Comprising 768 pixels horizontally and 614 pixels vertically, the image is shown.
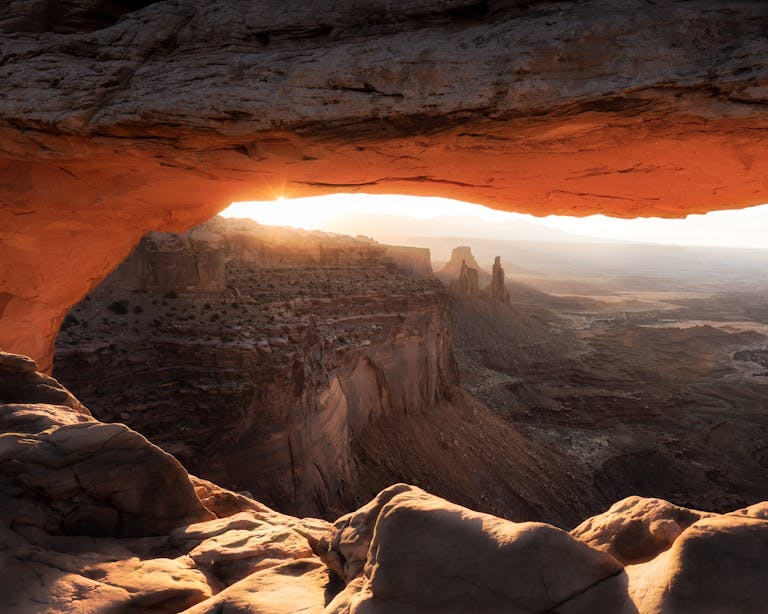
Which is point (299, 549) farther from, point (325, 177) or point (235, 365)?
point (235, 365)

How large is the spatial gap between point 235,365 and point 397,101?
12.3 m

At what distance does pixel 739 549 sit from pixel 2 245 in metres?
13.2

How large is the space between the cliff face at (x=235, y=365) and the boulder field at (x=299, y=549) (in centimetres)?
919

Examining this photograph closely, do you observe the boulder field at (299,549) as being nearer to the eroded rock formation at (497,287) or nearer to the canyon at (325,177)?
the canyon at (325,177)

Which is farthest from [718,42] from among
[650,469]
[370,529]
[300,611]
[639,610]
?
[650,469]

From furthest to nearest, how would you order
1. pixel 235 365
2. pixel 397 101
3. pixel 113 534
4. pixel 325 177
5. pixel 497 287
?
pixel 497 287 < pixel 235 365 < pixel 325 177 < pixel 397 101 < pixel 113 534

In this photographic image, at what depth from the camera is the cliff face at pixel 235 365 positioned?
15430mm

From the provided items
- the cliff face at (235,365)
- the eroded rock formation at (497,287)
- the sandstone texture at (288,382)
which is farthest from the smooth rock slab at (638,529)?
the eroded rock formation at (497,287)

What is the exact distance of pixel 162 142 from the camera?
23.7ft

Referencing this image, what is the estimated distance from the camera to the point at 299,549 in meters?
5.45

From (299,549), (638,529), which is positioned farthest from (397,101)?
(299,549)

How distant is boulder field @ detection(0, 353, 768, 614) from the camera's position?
3.20 metres

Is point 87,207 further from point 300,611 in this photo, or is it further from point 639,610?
point 639,610

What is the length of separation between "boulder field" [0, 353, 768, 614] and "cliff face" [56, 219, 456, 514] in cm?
919
